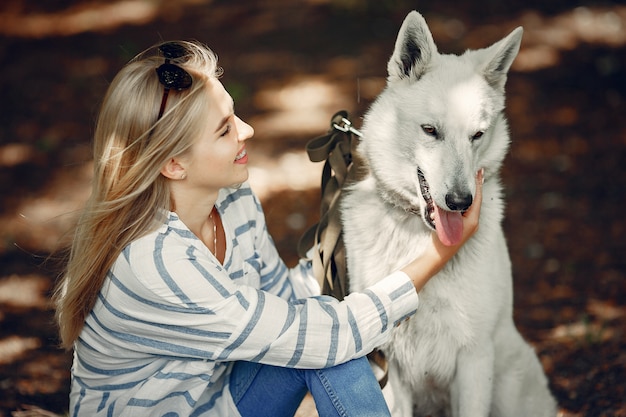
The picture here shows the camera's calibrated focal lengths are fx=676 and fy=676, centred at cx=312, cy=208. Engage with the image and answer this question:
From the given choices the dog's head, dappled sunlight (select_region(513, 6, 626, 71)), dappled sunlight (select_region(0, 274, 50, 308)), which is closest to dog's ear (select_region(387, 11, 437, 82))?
the dog's head

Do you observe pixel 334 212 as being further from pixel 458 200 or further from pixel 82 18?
pixel 82 18

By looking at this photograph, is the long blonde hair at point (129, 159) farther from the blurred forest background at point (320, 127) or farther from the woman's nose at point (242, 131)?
the blurred forest background at point (320, 127)

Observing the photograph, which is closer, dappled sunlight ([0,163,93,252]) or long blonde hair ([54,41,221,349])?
long blonde hair ([54,41,221,349])

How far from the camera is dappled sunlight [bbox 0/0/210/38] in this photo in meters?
6.82

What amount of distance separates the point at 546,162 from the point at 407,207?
2.81 metres

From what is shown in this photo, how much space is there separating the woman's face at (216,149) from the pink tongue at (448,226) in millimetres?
694

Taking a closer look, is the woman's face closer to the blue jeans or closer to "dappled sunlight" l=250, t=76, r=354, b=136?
the blue jeans

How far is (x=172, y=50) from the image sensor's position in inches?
86.7

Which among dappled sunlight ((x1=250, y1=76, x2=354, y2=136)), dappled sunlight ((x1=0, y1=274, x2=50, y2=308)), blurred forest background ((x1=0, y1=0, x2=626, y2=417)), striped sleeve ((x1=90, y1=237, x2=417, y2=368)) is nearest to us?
striped sleeve ((x1=90, y1=237, x2=417, y2=368))

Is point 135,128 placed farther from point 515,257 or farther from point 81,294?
point 515,257

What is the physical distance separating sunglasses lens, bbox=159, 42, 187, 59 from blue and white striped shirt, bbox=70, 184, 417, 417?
529 millimetres

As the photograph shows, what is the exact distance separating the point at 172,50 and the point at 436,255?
1121mm

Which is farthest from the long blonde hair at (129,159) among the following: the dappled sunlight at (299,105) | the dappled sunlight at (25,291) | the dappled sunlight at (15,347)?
the dappled sunlight at (299,105)

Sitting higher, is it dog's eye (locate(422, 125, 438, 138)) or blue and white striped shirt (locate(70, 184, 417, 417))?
dog's eye (locate(422, 125, 438, 138))
